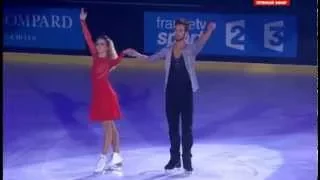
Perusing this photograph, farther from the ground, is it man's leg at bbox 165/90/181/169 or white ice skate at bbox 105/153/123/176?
man's leg at bbox 165/90/181/169

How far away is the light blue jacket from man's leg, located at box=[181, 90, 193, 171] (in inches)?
1.7

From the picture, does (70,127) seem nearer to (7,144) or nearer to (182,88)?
(7,144)

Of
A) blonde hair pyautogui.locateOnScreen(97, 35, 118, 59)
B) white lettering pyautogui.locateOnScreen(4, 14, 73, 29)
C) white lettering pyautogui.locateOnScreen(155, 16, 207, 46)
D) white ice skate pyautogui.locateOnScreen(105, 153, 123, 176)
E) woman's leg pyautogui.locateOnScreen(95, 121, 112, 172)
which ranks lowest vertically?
white ice skate pyautogui.locateOnScreen(105, 153, 123, 176)

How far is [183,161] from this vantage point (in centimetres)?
230

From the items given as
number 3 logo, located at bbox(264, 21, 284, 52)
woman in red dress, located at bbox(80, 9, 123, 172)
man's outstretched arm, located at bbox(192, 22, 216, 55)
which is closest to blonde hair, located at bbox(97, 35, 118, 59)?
woman in red dress, located at bbox(80, 9, 123, 172)

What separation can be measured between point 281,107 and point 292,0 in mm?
307

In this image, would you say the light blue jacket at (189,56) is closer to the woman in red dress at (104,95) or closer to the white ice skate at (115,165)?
the woman in red dress at (104,95)

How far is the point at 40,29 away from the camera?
232cm

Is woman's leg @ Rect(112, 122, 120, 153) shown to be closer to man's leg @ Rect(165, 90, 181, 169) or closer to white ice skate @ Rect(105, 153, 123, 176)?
white ice skate @ Rect(105, 153, 123, 176)

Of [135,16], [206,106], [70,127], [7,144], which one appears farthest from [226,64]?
[7,144]

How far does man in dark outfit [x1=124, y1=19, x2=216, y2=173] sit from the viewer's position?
7.48 feet

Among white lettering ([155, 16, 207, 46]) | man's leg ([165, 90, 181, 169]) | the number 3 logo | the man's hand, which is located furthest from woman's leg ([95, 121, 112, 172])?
the number 3 logo

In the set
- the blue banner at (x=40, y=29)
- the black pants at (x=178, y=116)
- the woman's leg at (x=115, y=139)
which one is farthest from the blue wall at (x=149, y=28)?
the woman's leg at (x=115, y=139)

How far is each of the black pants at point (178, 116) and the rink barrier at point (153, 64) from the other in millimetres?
81
